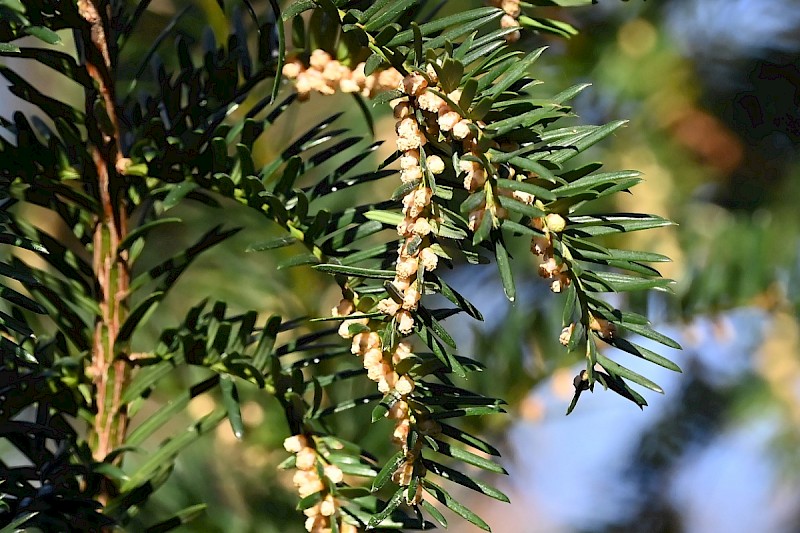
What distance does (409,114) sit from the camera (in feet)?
0.71

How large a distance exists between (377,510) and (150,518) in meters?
0.22

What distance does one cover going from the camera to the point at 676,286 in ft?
1.81

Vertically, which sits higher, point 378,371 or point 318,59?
point 318,59

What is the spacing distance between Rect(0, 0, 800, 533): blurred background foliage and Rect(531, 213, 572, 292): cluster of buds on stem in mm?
319

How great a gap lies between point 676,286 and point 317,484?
1.22 feet

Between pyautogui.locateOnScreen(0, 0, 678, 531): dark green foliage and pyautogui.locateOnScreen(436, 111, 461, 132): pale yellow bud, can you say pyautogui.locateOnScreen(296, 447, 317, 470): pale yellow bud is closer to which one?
pyautogui.locateOnScreen(0, 0, 678, 531): dark green foliage

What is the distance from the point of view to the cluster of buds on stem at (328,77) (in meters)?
0.27

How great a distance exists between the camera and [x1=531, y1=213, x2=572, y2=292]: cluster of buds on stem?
0.21m

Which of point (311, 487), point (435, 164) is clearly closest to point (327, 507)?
point (311, 487)

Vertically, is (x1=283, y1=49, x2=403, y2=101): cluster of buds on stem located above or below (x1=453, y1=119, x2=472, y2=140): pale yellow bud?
above

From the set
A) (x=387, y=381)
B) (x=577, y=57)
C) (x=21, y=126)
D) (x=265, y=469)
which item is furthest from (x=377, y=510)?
(x=577, y=57)

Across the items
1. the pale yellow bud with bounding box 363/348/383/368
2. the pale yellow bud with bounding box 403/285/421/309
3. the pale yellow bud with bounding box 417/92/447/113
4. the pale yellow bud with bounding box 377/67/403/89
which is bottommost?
the pale yellow bud with bounding box 363/348/383/368

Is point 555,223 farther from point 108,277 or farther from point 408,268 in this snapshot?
point 108,277

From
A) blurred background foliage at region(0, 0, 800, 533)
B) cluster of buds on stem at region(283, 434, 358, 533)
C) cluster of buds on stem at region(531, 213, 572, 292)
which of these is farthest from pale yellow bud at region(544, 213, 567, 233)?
blurred background foliage at region(0, 0, 800, 533)
